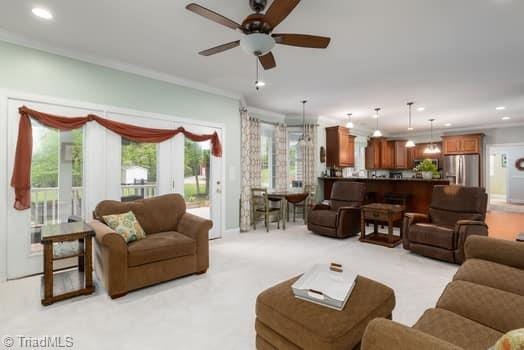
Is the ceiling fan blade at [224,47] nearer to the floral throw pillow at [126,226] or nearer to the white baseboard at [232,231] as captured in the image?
the floral throw pillow at [126,226]

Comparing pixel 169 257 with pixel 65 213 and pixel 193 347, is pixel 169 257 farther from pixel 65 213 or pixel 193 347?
pixel 65 213

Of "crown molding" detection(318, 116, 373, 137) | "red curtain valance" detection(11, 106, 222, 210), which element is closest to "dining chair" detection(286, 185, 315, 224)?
"crown molding" detection(318, 116, 373, 137)

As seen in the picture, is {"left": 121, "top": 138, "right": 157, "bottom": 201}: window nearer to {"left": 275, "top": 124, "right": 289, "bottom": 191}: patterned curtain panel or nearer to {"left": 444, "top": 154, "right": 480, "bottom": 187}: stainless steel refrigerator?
{"left": 275, "top": 124, "right": 289, "bottom": 191}: patterned curtain panel

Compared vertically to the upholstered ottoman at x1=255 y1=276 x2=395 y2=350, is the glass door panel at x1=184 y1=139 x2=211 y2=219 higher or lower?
higher

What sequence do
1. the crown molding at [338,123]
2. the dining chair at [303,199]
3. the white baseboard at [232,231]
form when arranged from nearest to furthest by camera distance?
the white baseboard at [232,231]
the dining chair at [303,199]
the crown molding at [338,123]

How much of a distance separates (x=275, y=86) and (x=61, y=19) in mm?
2991

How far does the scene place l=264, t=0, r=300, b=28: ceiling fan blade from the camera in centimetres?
185

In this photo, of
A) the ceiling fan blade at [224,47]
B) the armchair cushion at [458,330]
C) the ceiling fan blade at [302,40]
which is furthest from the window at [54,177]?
the armchair cushion at [458,330]

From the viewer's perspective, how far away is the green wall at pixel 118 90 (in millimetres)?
3018

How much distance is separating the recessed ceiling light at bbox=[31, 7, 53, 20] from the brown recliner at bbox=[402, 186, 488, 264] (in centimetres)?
497

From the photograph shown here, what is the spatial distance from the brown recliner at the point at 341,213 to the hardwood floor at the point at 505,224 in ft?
8.09

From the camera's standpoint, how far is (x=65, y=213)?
11.0 feet

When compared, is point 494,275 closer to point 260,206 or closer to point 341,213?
point 341,213

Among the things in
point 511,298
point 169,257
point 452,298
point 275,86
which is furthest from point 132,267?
point 275,86
